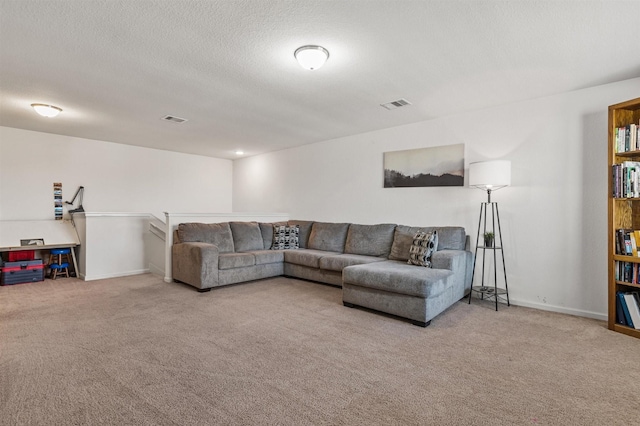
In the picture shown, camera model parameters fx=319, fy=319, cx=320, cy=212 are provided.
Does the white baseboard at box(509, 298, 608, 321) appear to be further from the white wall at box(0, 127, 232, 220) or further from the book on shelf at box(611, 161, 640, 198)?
the white wall at box(0, 127, 232, 220)

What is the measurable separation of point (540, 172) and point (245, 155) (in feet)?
19.2

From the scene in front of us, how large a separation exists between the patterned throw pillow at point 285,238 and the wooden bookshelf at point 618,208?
4165 millimetres

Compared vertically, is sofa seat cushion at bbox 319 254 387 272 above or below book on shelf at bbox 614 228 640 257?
below

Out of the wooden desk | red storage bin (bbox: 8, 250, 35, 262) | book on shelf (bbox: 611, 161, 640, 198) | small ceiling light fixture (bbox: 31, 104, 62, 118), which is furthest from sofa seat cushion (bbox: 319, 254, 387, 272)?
red storage bin (bbox: 8, 250, 35, 262)

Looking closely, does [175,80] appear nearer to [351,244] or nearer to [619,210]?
[351,244]

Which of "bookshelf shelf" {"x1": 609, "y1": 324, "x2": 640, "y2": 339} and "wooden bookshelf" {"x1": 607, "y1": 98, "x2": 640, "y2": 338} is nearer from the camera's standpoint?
"bookshelf shelf" {"x1": 609, "y1": 324, "x2": 640, "y2": 339}

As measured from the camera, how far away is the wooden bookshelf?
2.94m

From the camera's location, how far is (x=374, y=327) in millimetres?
3010

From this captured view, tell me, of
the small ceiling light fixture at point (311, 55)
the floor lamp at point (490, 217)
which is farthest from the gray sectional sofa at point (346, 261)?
the small ceiling light fixture at point (311, 55)

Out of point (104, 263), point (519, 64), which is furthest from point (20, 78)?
point (519, 64)

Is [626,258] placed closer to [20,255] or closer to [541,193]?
[541,193]

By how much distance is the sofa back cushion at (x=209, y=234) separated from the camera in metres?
4.80

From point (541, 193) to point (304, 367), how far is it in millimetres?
3314

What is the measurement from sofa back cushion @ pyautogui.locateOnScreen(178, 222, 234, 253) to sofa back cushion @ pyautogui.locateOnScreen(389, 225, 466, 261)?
256 cm
